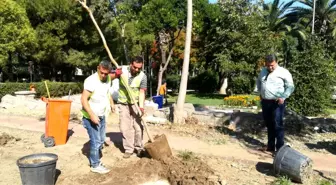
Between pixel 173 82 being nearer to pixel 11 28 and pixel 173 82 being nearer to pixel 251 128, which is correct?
pixel 11 28

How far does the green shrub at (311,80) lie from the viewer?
44.6 feet

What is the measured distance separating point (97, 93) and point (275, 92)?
3.06m

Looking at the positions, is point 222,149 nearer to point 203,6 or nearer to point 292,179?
point 292,179

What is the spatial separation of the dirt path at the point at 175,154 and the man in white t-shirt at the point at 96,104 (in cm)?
36

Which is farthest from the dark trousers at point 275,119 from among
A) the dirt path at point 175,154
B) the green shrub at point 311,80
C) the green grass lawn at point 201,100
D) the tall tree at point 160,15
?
the tall tree at point 160,15

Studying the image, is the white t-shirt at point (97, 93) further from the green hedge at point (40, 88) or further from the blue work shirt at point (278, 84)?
the green hedge at point (40, 88)

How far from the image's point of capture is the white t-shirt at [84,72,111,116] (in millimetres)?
5383

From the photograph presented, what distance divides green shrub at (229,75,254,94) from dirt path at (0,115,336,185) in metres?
19.6

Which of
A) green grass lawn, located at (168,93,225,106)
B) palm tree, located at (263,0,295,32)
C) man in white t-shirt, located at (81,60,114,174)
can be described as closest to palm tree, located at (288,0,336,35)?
palm tree, located at (263,0,295,32)

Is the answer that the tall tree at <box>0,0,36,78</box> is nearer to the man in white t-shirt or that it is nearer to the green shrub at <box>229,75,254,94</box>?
the man in white t-shirt

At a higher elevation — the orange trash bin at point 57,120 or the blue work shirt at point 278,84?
→ the blue work shirt at point 278,84

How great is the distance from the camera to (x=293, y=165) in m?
5.19

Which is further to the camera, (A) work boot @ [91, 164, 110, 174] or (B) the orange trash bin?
(B) the orange trash bin

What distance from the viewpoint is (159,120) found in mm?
9633
